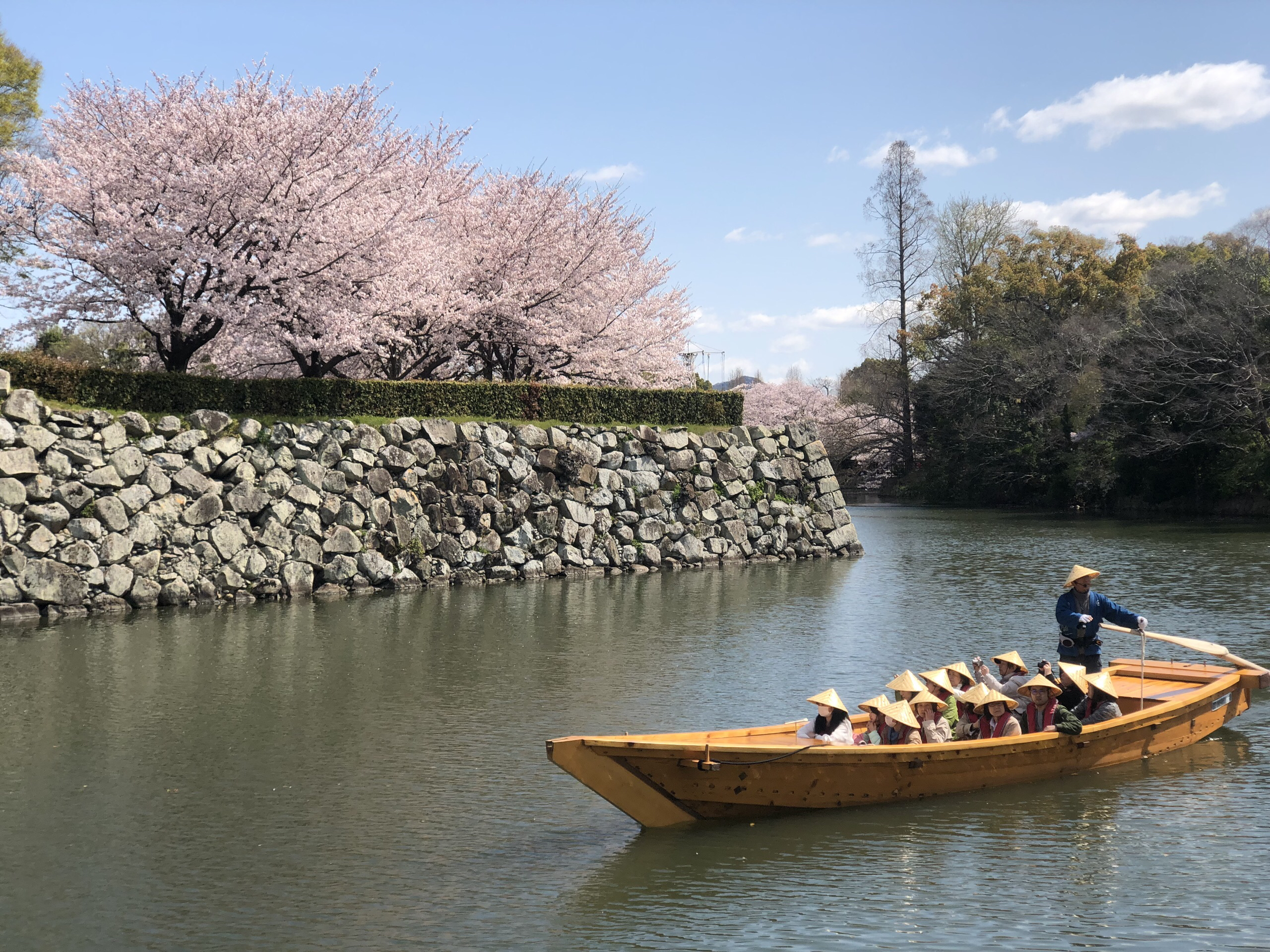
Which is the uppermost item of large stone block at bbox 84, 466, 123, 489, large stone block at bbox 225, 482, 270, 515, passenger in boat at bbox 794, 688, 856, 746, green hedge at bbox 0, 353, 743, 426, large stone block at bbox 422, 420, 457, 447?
green hedge at bbox 0, 353, 743, 426

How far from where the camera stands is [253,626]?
16422mm

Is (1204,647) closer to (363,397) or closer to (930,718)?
(930,718)

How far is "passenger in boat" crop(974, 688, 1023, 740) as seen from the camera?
895cm

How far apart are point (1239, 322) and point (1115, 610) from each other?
28851 mm

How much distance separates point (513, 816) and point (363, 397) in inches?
567

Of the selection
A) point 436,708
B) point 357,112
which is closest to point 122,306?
point 357,112

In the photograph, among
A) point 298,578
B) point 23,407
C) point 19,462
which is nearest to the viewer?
point 19,462

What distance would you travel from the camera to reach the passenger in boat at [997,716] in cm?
895

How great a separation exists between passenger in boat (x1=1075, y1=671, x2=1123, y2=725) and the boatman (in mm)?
786

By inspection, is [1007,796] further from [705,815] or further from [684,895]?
[684,895]

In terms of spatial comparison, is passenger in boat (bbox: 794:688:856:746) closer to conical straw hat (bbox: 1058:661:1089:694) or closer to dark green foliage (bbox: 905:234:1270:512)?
conical straw hat (bbox: 1058:661:1089:694)

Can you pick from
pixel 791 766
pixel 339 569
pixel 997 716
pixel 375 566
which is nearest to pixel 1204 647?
pixel 997 716

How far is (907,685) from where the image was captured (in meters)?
9.07

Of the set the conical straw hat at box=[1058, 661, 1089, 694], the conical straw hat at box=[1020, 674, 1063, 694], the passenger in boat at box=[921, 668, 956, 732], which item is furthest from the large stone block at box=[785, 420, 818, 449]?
the conical straw hat at box=[1020, 674, 1063, 694]
